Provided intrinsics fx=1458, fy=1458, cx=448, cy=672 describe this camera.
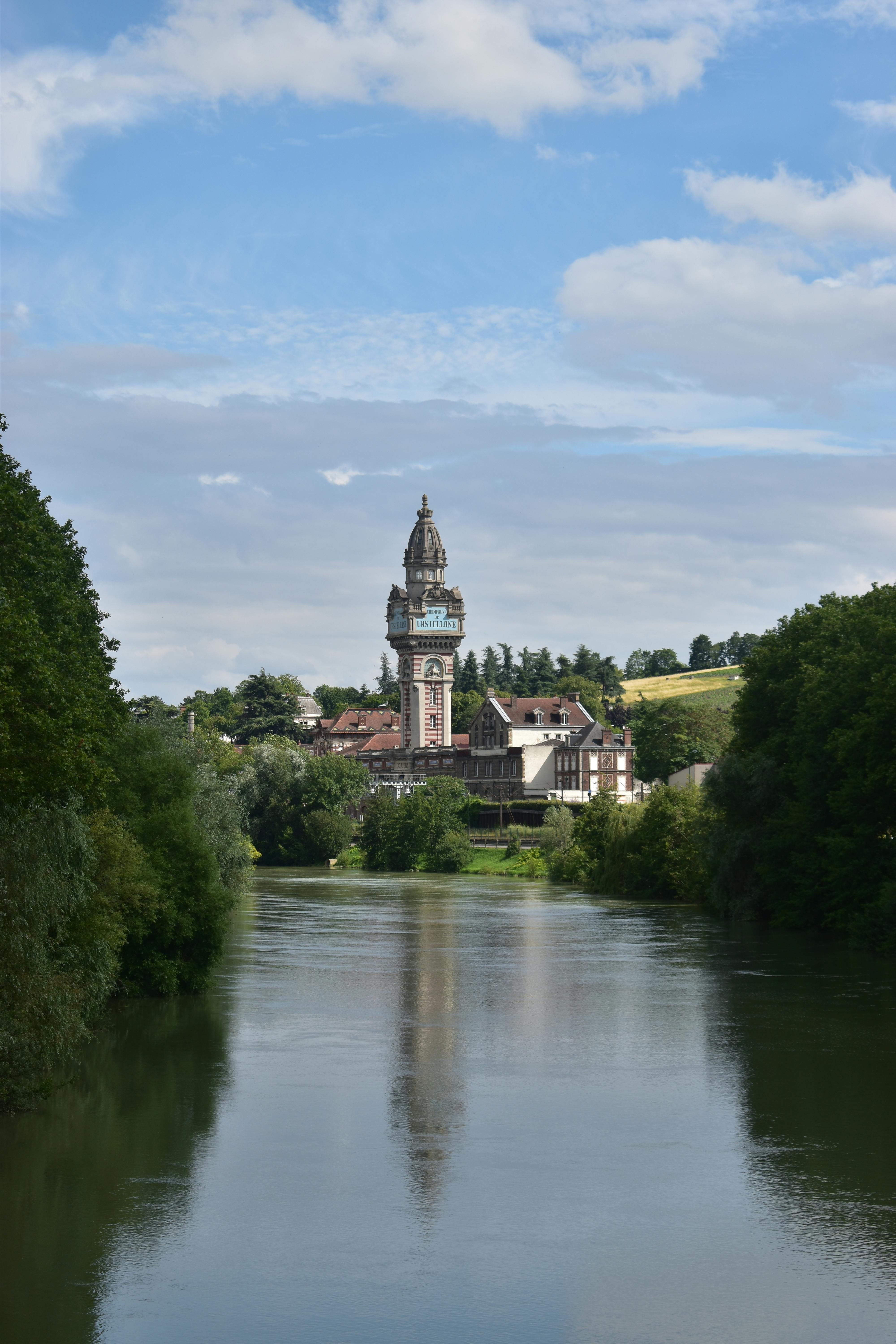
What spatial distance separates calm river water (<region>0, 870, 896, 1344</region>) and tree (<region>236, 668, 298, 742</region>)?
139 meters

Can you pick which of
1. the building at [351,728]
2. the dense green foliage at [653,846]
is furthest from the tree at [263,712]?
the dense green foliage at [653,846]

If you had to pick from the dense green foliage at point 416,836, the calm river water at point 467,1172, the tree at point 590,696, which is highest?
the tree at point 590,696

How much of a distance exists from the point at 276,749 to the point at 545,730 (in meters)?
32.9

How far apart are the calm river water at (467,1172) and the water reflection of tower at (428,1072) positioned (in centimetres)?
10

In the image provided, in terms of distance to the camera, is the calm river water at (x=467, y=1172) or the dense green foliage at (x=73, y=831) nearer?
the calm river water at (x=467, y=1172)

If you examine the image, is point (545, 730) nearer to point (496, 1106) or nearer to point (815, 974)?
point (815, 974)

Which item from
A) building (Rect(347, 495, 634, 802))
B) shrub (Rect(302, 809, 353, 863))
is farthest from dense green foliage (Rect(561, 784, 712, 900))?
building (Rect(347, 495, 634, 802))

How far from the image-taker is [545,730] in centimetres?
14988

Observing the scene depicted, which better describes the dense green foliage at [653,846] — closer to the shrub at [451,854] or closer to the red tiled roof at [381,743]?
the shrub at [451,854]

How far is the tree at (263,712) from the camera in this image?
178 m

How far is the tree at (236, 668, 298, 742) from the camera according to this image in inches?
7013

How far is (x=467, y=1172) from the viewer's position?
21.2 metres

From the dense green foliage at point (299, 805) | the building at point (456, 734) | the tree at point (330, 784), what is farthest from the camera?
the building at point (456, 734)

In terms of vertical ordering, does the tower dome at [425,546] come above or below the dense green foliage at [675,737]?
above
